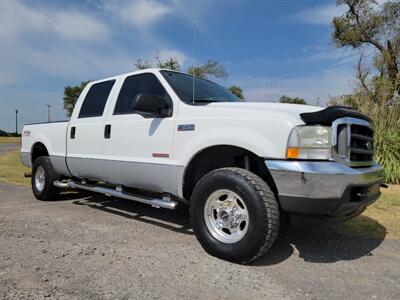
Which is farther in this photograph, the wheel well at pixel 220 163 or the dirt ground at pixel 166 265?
the wheel well at pixel 220 163

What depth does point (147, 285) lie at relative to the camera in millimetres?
3146

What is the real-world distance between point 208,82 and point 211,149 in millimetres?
1784

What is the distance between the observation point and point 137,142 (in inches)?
189

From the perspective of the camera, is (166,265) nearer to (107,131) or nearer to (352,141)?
(352,141)

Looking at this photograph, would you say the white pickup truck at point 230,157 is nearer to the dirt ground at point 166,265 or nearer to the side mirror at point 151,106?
the side mirror at point 151,106

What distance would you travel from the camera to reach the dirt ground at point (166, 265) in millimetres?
3053

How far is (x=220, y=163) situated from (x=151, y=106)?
104 cm

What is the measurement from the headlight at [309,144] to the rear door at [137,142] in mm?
1530

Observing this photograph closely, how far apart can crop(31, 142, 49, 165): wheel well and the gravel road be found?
2.13m

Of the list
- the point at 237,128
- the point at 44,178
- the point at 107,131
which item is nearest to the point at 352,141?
the point at 237,128

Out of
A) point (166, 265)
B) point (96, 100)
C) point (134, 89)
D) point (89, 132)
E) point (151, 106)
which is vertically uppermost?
point (134, 89)

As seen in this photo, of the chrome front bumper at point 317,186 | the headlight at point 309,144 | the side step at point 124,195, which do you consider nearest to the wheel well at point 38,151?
the side step at point 124,195

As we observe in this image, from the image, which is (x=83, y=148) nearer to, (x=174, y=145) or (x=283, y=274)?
(x=174, y=145)

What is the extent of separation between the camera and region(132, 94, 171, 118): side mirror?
4.34 meters
